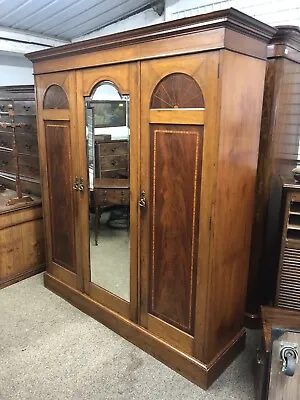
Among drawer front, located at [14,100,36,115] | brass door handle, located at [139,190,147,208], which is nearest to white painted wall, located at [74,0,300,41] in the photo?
drawer front, located at [14,100,36,115]

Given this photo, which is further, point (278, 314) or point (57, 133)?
point (57, 133)

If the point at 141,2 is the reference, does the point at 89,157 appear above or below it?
below

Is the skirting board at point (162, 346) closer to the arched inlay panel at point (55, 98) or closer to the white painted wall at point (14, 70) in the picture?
the arched inlay panel at point (55, 98)

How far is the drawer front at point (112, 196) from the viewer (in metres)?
2.07

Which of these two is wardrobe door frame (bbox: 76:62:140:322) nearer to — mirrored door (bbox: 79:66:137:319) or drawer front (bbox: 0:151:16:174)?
mirrored door (bbox: 79:66:137:319)

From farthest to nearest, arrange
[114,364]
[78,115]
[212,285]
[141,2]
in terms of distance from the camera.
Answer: [141,2] < [78,115] < [114,364] < [212,285]

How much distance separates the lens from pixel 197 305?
1.79 meters

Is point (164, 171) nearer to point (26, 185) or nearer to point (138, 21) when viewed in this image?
point (26, 185)

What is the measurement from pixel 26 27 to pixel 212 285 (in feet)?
11.3

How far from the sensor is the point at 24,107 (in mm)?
3080

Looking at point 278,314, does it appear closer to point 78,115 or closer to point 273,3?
point 78,115

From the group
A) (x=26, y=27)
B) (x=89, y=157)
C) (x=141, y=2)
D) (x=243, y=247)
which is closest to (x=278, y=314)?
(x=243, y=247)

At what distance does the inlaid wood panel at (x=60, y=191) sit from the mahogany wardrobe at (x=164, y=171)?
0.5 inches

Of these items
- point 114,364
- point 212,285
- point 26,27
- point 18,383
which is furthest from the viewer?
point 26,27
